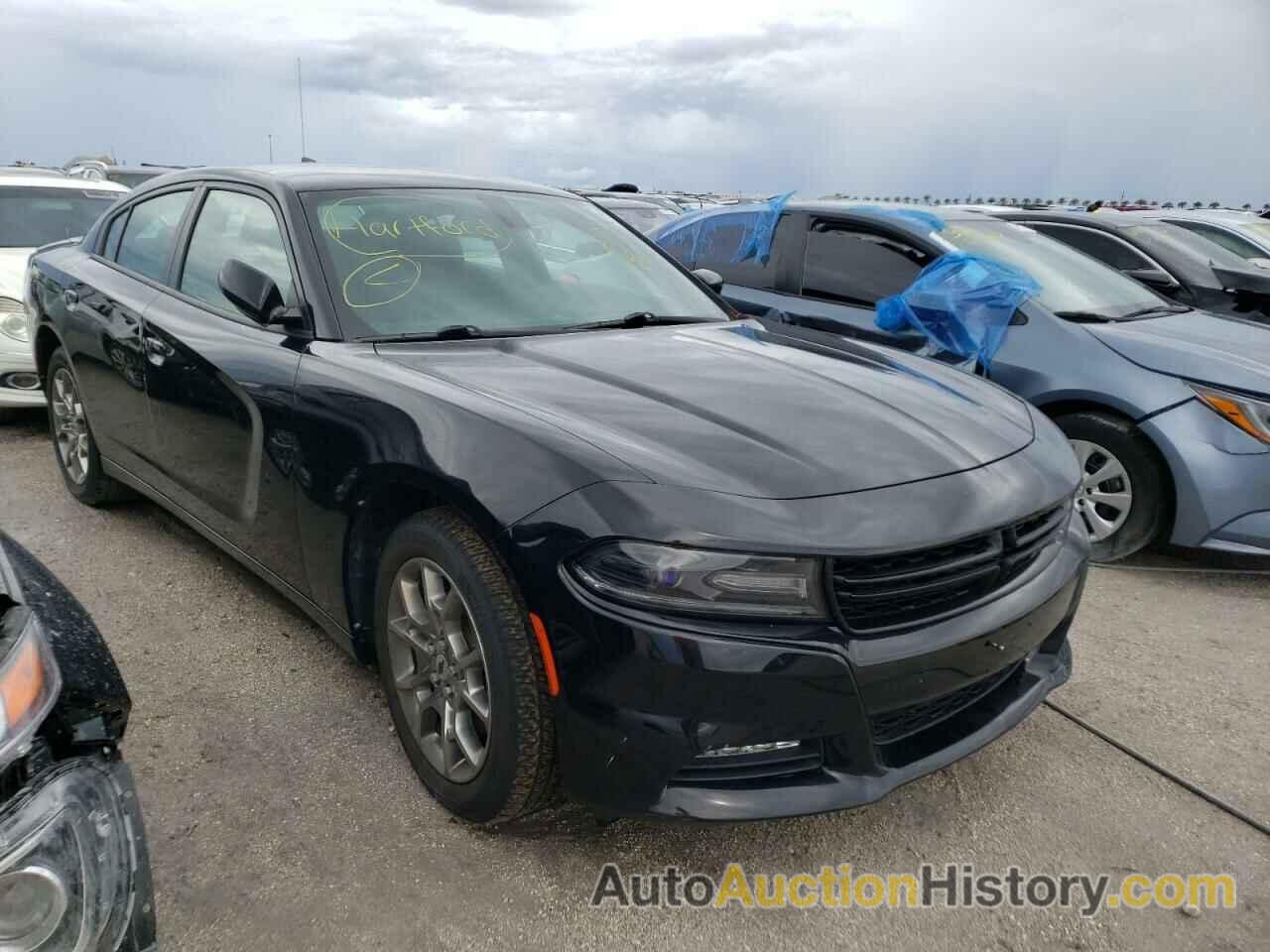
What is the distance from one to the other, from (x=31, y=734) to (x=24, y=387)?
5287 mm

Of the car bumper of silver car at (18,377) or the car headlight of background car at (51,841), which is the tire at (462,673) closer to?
the car headlight of background car at (51,841)

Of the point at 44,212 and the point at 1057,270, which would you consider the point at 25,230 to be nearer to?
the point at 44,212

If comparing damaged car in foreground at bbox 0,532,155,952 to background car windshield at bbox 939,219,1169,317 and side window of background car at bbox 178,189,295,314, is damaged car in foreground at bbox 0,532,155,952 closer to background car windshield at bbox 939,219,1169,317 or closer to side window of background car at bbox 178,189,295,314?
side window of background car at bbox 178,189,295,314

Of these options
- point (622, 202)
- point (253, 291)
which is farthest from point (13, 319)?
point (622, 202)

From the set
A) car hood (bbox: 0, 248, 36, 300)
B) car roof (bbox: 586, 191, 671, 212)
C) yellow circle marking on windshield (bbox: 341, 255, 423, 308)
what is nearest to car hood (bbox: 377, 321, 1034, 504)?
yellow circle marking on windshield (bbox: 341, 255, 423, 308)

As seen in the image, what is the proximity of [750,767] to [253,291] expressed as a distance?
1867mm

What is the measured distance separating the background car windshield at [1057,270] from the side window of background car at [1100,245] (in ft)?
5.71

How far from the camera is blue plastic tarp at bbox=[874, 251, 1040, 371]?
4.55 metres

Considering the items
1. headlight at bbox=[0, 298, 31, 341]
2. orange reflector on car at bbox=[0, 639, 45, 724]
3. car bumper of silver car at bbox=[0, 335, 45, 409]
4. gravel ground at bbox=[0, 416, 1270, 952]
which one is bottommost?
gravel ground at bbox=[0, 416, 1270, 952]

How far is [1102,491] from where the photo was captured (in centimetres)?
428

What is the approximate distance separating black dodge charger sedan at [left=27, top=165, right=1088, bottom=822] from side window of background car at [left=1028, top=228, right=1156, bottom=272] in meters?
4.72

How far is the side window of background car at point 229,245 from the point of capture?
2.96m

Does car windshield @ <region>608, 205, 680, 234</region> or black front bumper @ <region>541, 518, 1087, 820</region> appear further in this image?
car windshield @ <region>608, 205, 680, 234</region>

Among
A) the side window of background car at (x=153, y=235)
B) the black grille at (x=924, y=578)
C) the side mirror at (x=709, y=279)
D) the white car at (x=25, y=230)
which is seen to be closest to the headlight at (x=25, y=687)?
the black grille at (x=924, y=578)
